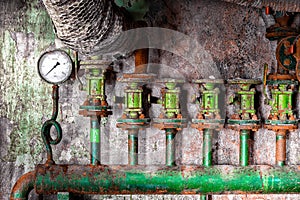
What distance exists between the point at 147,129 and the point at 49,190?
640mm

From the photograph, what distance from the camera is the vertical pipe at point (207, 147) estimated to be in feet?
7.06

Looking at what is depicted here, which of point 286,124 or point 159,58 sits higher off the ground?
point 159,58

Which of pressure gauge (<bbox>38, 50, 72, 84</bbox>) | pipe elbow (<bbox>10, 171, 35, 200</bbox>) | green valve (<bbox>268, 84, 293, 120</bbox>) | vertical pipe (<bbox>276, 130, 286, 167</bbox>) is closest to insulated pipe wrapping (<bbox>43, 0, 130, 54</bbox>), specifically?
pressure gauge (<bbox>38, 50, 72, 84</bbox>)

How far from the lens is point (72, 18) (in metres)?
1.52

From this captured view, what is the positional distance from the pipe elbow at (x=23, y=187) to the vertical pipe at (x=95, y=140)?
13.3 inches

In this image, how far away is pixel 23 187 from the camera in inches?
82.4

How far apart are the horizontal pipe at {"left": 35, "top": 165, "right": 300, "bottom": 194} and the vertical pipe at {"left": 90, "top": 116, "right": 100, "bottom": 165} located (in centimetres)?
9

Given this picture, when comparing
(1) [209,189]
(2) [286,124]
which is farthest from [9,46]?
(2) [286,124]

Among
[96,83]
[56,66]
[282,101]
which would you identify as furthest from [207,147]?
[56,66]

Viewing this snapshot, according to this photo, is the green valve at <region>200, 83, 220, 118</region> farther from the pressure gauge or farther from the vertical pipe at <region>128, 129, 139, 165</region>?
the pressure gauge

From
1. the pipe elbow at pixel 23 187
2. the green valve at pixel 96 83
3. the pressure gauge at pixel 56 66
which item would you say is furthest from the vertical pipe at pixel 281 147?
the pipe elbow at pixel 23 187

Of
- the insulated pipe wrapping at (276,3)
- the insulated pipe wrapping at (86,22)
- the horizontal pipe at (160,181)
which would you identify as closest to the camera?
the insulated pipe wrapping at (86,22)

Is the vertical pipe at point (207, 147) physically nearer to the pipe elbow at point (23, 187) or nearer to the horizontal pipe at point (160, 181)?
the horizontal pipe at point (160, 181)

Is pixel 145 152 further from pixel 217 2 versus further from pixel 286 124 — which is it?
pixel 217 2
